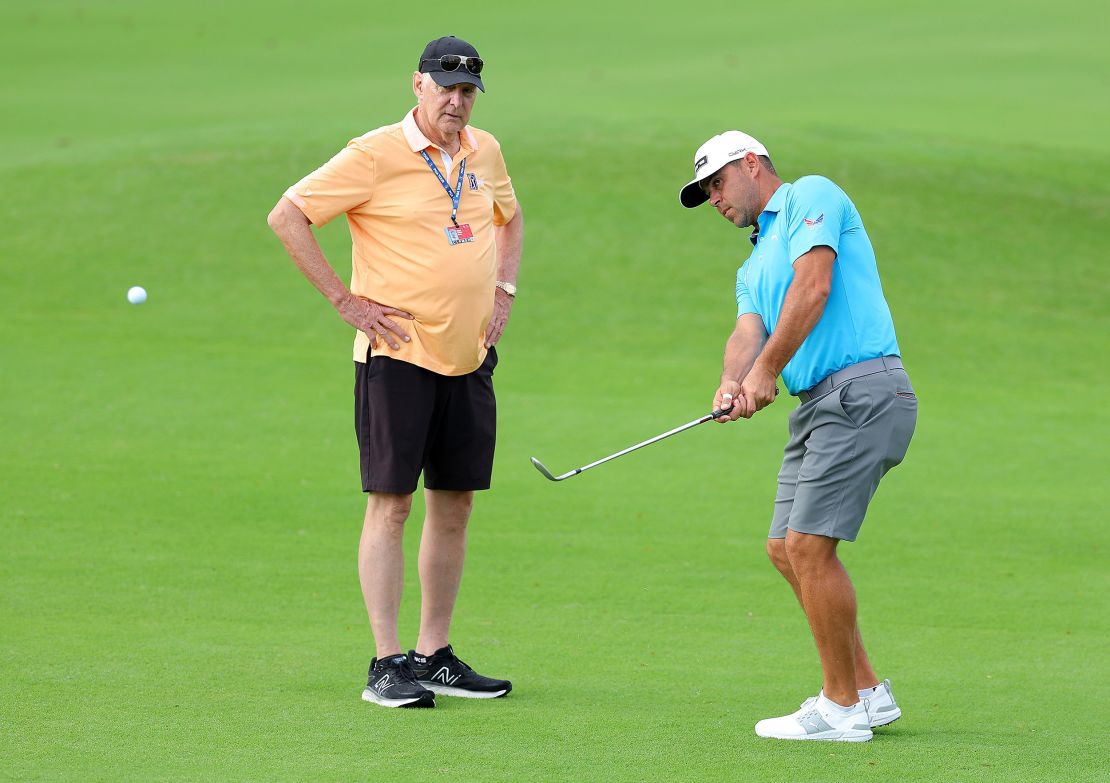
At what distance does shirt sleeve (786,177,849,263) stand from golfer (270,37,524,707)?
121 centimetres

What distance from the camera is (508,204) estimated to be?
5.98 meters

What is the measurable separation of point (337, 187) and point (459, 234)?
1.53 ft

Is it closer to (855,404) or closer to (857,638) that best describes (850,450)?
(855,404)

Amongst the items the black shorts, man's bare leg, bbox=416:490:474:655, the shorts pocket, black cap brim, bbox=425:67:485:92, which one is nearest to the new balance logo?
man's bare leg, bbox=416:490:474:655

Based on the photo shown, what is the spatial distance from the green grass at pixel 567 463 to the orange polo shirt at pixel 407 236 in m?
1.29

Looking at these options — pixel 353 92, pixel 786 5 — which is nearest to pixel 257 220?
pixel 353 92

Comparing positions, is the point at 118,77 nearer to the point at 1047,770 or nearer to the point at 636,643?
the point at 636,643

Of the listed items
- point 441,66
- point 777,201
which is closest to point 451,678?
point 777,201

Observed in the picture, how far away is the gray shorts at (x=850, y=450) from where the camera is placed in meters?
4.95

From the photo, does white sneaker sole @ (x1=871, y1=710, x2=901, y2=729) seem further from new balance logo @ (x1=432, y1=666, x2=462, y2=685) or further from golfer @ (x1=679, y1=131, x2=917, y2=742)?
new balance logo @ (x1=432, y1=666, x2=462, y2=685)

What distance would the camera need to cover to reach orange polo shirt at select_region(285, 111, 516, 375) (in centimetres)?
538

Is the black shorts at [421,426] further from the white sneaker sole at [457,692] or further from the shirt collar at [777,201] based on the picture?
the shirt collar at [777,201]

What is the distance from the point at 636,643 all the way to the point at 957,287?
1041cm

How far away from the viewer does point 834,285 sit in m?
A: 5.02
